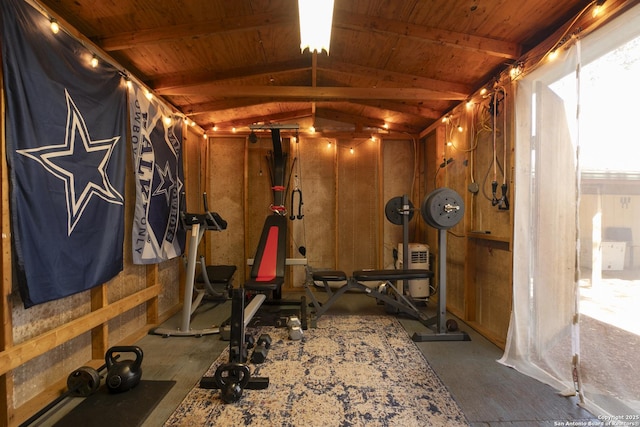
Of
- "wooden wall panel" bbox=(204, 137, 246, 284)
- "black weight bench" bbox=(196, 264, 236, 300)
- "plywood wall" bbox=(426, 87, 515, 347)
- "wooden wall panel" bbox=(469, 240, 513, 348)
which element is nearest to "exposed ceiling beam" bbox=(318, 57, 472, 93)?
"plywood wall" bbox=(426, 87, 515, 347)

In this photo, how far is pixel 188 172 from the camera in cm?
418

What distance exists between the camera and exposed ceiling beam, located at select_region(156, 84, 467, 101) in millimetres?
3318

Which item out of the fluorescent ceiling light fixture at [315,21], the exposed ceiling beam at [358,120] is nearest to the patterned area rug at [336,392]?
the fluorescent ceiling light fixture at [315,21]

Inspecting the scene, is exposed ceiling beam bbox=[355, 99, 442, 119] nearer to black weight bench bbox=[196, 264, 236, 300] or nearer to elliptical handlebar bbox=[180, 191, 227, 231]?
elliptical handlebar bbox=[180, 191, 227, 231]

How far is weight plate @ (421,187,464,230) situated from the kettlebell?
9.19ft

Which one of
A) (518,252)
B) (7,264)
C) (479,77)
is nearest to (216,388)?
(7,264)

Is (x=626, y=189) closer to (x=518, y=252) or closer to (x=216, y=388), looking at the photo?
(x=518, y=252)

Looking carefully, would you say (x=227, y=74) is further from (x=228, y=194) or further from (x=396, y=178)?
(x=396, y=178)

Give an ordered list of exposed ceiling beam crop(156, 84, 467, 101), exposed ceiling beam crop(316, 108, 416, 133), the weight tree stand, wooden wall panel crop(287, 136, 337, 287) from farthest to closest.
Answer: wooden wall panel crop(287, 136, 337, 287)
exposed ceiling beam crop(316, 108, 416, 133)
exposed ceiling beam crop(156, 84, 467, 101)
the weight tree stand

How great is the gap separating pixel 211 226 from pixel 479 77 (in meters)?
3.42

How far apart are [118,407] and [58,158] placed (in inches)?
65.9

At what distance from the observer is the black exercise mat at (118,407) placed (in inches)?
68.8

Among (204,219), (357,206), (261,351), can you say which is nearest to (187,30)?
(204,219)

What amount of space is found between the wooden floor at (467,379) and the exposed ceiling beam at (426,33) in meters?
2.75
